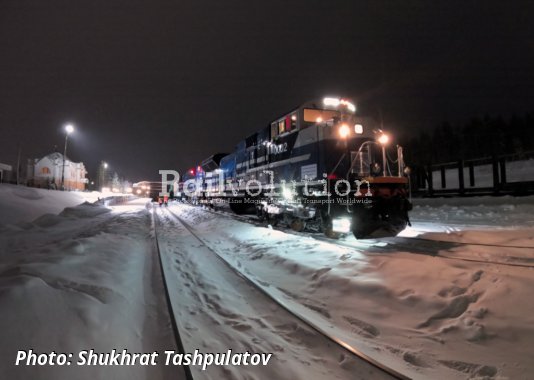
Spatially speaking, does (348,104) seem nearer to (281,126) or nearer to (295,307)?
(281,126)

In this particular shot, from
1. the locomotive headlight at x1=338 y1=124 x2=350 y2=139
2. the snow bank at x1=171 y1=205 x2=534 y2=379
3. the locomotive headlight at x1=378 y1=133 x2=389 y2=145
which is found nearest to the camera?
the snow bank at x1=171 y1=205 x2=534 y2=379

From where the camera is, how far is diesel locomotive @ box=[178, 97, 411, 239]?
842 centimetres

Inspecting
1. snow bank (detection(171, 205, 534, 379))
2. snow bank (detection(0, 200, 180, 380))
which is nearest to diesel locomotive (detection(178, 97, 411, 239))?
snow bank (detection(171, 205, 534, 379))

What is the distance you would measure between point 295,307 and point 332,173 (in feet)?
17.9

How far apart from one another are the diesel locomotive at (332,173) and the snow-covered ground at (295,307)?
40.3 inches

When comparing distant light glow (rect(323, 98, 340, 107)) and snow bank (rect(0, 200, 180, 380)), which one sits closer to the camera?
snow bank (rect(0, 200, 180, 380))

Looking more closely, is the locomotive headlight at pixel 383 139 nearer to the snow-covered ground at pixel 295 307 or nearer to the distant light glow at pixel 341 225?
the distant light glow at pixel 341 225

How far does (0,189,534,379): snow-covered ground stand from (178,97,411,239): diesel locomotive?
1.02m

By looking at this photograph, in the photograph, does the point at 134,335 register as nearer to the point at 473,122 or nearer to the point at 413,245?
the point at 413,245

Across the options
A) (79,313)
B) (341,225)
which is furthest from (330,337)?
(341,225)

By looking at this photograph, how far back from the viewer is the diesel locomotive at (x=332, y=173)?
842 centimetres

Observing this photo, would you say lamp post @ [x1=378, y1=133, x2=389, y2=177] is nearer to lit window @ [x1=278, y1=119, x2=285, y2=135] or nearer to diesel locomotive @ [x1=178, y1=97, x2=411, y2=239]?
diesel locomotive @ [x1=178, y1=97, x2=411, y2=239]

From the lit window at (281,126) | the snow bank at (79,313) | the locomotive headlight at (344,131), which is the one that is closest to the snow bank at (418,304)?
the snow bank at (79,313)

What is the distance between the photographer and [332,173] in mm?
9492
